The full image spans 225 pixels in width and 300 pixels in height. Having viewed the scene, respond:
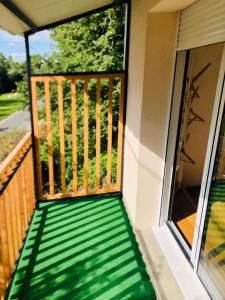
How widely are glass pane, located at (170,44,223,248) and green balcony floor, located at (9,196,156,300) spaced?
0.72m

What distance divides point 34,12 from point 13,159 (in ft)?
4.41

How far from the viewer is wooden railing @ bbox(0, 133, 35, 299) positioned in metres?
1.87

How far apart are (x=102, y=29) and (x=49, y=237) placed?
18.8ft

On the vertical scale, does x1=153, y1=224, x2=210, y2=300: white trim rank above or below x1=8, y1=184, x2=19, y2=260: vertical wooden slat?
below

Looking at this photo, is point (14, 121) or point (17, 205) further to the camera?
point (14, 121)

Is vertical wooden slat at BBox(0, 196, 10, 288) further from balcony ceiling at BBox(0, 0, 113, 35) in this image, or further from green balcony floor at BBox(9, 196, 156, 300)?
balcony ceiling at BBox(0, 0, 113, 35)

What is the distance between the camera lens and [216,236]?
1.87m

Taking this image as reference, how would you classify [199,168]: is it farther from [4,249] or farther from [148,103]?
[4,249]

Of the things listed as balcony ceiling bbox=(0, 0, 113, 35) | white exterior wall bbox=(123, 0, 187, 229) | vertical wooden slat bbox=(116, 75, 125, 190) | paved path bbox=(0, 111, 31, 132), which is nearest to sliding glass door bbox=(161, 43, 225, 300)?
white exterior wall bbox=(123, 0, 187, 229)

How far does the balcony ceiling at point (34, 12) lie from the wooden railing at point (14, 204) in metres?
1.17

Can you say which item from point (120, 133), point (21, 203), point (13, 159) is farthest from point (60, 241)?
point (120, 133)

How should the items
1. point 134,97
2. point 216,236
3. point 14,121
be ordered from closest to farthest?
point 216,236 → point 134,97 → point 14,121

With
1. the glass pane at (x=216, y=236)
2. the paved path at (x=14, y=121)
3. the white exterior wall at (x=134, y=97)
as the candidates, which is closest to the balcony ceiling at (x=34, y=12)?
the white exterior wall at (x=134, y=97)

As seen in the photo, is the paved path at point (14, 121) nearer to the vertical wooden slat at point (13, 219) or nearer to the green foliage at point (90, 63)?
the green foliage at point (90, 63)
